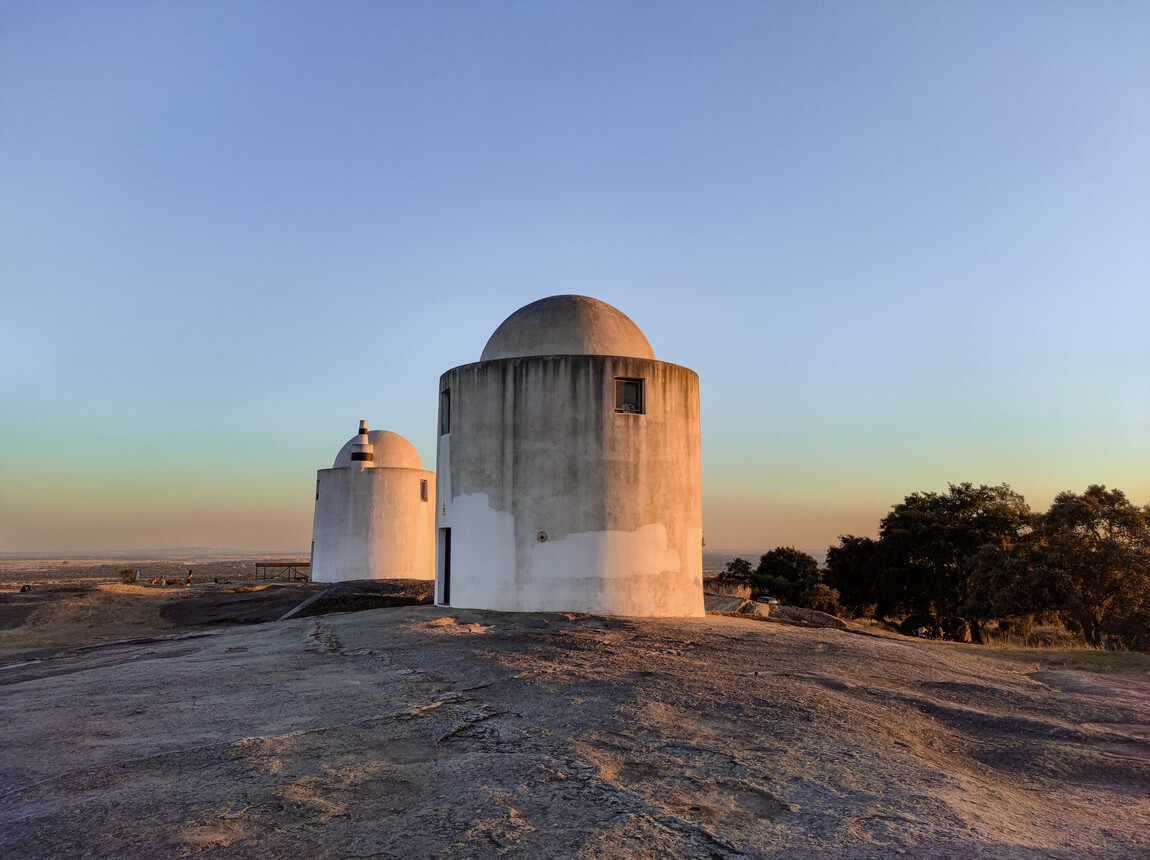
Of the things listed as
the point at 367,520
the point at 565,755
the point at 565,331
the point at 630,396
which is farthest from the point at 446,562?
the point at 367,520

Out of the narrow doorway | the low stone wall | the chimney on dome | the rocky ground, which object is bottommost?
the low stone wall

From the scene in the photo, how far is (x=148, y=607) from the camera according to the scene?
21.2m

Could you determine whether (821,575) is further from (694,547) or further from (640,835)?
(640,835)

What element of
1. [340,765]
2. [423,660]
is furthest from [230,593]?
[340,765]

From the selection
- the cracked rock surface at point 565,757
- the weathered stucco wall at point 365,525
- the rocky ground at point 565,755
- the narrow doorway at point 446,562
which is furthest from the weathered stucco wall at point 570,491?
the weathered stucco wall at point 365,525

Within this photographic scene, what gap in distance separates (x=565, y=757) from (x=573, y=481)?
8325mm

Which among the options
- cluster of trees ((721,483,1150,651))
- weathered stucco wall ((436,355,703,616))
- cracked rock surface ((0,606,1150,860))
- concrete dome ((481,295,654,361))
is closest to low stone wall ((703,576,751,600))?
cluster of trees ((721,483,1150,651))

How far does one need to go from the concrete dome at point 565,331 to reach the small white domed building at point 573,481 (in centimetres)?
4

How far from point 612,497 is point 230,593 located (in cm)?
1690

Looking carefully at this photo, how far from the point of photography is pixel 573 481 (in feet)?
44.5

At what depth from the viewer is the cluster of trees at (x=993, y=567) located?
63.9ft

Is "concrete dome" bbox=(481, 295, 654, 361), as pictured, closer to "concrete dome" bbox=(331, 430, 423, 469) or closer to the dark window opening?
the dark window opening

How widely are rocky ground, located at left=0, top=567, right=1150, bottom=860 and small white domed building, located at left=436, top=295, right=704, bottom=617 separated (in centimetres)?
307

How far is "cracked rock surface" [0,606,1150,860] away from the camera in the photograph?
4066mm
